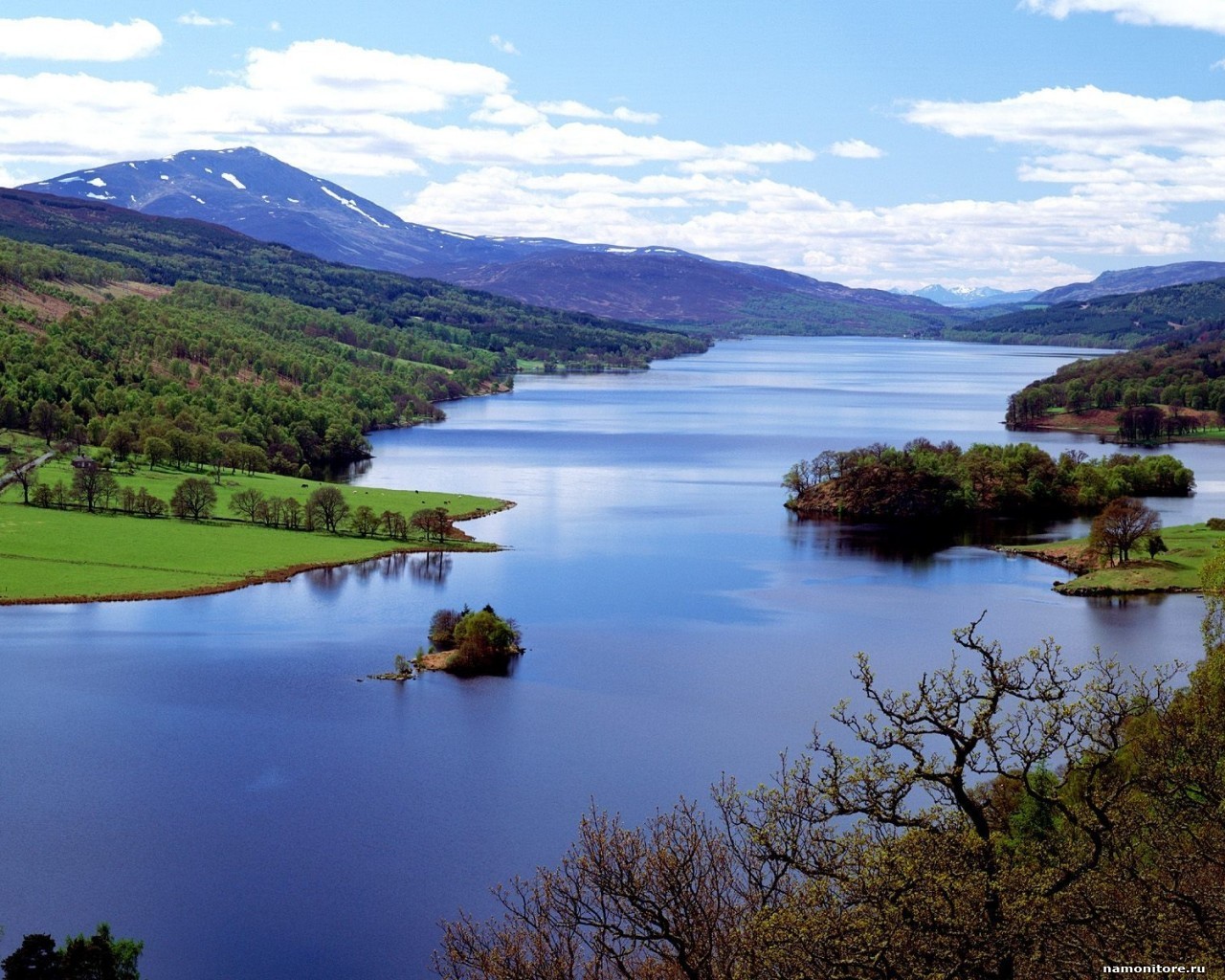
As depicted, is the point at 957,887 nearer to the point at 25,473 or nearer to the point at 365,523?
the point at 365,523

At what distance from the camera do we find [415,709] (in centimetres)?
3750

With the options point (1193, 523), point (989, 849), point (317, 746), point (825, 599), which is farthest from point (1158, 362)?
point (989, 849)

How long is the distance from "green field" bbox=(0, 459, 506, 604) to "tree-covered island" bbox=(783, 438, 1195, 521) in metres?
20.3

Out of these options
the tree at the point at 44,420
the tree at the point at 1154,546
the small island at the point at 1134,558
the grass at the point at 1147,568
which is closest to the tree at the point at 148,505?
the tree at the point at 44,420

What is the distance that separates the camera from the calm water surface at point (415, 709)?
25.5 meters

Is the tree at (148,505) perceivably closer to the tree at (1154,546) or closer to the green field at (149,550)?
the green field at (149,550)

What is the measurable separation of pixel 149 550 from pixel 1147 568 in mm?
41664

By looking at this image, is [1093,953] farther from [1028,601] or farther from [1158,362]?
[1158,362]

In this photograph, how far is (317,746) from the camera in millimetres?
33875

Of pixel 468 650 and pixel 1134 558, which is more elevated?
pixel 1134 558

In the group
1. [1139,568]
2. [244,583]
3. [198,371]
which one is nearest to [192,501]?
[244,583]

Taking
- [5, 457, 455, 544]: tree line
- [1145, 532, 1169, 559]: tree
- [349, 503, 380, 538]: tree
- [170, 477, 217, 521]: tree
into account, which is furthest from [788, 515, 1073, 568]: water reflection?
[170, 477, 217, 521]: tree

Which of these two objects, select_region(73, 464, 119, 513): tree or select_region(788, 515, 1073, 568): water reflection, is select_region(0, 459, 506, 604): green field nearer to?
select_region(73, 464, 119, 513): tree

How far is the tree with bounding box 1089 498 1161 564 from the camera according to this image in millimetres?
57344
